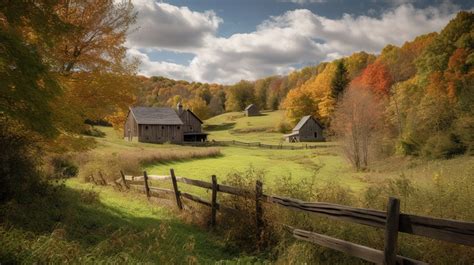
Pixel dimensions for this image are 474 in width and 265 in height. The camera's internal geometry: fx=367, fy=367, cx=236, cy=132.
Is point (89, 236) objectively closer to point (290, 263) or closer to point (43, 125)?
point (43, 125)

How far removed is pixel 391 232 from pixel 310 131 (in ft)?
246

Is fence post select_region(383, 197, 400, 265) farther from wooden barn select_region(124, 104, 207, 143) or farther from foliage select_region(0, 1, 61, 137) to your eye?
wooden barn select_region(124, 104, 207, 143)

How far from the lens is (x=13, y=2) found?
8312 mm

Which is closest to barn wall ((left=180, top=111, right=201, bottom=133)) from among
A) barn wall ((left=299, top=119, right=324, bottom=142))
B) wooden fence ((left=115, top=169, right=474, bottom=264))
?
barn wall ((left=299, top=119, right=324, bottom=142))

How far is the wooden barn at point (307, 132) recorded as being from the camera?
78312 millimetres

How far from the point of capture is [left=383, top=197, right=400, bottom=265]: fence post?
18.3 feet

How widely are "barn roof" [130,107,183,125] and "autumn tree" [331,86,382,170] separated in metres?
39.5

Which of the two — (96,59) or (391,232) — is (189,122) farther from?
(391,232)

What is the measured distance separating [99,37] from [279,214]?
1261 centimetres

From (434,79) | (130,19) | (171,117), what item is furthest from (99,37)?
(171,117)

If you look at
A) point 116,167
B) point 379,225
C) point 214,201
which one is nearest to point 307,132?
point 116,167

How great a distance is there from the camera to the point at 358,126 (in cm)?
3438

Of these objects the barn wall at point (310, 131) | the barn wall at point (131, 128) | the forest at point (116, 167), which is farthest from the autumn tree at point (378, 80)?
the barn wall at point (131, 128)

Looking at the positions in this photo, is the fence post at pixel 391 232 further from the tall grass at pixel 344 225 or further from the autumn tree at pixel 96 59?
the autumn tree at pixel 96 59
